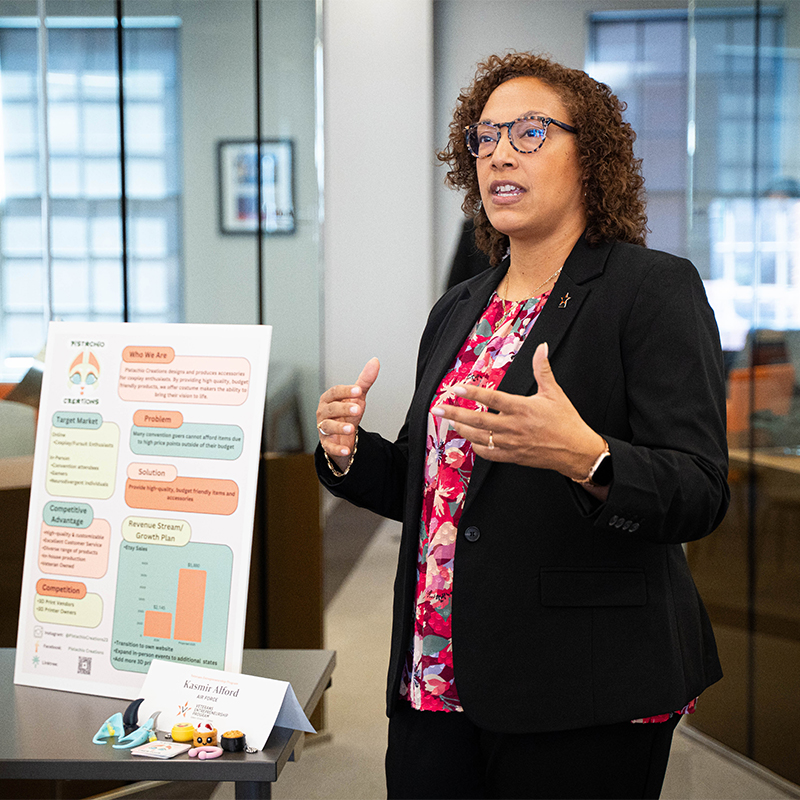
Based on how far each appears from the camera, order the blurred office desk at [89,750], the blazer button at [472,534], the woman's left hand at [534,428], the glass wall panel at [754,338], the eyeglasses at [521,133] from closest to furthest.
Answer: the woman's left hand at [534,428] → the blurred office desk at [89,750] → the blazer button at [472,534] → the eyeglasses at [521,133] → the glass wall panel at [754,338]

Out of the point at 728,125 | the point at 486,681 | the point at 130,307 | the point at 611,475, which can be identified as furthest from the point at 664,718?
the point at 728,125

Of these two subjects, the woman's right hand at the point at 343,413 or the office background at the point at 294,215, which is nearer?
the woman's right hand at the point at 343,413

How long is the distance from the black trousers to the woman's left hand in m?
0.40

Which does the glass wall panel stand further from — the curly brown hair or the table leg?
the table leg

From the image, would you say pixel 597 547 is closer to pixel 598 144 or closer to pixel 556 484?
pixel 556 484

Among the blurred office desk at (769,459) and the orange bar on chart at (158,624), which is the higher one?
the blurred office desk at (769,459)

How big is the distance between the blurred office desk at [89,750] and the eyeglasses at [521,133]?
0.86 m

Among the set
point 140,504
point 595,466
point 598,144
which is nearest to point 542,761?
point 595,466

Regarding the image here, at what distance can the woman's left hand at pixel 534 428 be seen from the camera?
1.02 meters

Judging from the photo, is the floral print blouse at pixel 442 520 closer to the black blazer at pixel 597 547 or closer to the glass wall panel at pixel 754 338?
the black blazer at pixel 597 547

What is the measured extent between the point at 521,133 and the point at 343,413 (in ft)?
1.60

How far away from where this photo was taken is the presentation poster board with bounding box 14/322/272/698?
1.33 m

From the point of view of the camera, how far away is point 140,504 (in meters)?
1.39

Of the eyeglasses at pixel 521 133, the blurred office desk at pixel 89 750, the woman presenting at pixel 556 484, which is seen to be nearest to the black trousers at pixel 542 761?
the woman presenting at pixel 556 484
